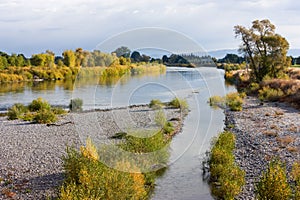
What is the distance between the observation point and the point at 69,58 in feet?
269

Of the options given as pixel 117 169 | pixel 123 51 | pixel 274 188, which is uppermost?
pixel 123 51

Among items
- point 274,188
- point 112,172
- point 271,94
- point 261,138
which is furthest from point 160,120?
point 271,94

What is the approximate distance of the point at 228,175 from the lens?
10.7 metres

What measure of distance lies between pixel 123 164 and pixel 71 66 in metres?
75.4

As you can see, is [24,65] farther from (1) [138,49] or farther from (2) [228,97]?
(1) [138,49]

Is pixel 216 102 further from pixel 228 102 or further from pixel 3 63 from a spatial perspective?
pixel 3 63

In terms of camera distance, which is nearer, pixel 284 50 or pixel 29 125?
pixel 29 125

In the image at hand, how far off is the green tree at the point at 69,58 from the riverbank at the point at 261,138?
59261 millimetres

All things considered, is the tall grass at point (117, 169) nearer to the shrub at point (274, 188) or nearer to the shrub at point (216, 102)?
the shrub at point (274, 188)

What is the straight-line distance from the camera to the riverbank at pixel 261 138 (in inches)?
501

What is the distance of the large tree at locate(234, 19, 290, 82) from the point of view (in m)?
38.4

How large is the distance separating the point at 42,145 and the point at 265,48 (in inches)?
1157

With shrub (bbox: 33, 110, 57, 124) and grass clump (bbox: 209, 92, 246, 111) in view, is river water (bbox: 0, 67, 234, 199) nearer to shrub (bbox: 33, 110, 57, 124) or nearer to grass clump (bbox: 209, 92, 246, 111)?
grass clump (bbox: 209, 92, 246, 111)

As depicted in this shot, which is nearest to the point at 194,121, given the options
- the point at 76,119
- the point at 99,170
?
the point at 76,119
